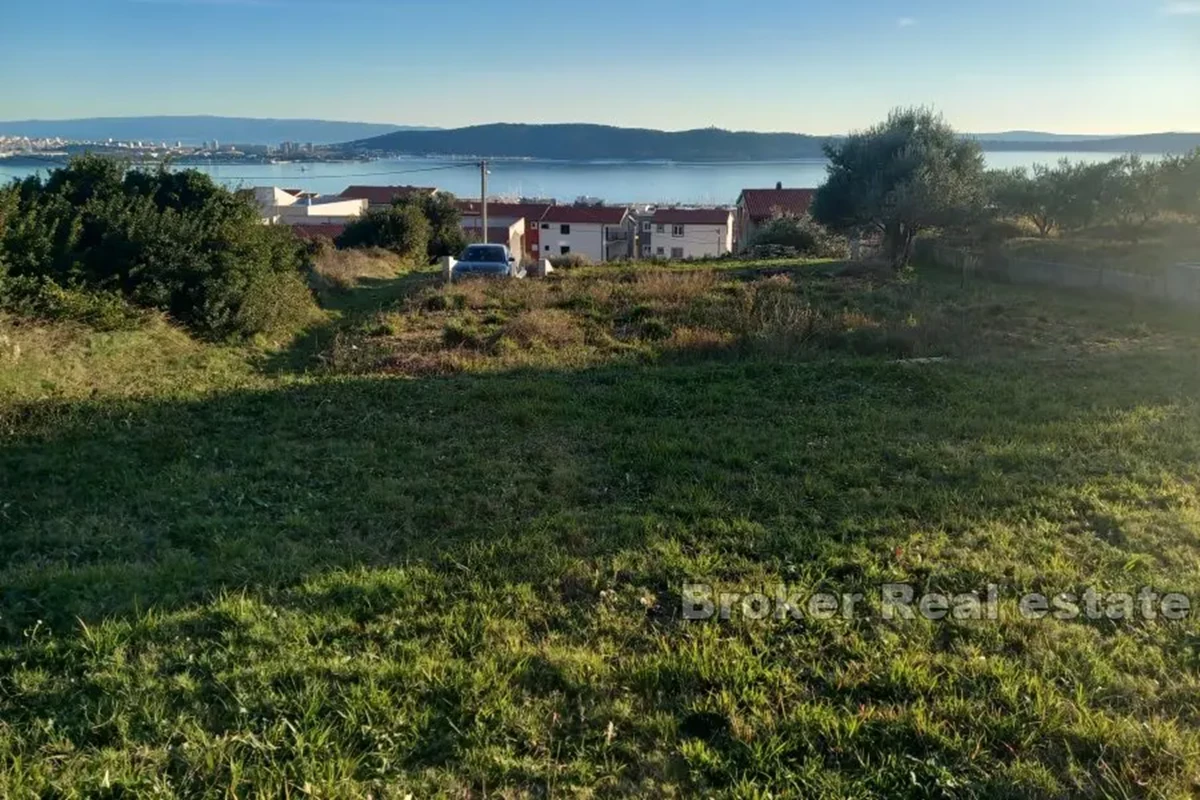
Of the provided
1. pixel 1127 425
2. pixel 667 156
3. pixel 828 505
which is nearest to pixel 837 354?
pixel 1127 425

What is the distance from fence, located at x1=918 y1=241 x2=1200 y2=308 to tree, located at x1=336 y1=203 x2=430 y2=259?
2103 centimetres

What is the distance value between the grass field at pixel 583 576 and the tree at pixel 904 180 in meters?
18.3

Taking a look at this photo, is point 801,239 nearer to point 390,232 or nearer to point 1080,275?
point 390,232

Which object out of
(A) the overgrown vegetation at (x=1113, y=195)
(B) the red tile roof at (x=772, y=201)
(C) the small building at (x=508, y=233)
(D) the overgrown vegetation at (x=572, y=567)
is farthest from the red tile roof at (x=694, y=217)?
(D) the overgrown vegetation at (x=572, y=567)

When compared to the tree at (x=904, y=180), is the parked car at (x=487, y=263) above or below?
below

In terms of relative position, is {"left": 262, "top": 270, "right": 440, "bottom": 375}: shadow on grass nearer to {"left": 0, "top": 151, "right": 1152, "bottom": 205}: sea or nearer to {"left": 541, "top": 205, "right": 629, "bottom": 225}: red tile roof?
{"left": 541, "top": 205, "right": 629, "bottom": 225}: red tile roof

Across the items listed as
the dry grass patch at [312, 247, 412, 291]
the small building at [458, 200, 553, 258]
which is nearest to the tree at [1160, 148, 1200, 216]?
the dry grass patch at [312, 247, 412, 291]

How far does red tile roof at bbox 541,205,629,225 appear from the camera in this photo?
67688 millimetres

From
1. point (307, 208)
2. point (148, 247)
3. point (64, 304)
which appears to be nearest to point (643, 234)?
point (307, 208)

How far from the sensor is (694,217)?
221 ft

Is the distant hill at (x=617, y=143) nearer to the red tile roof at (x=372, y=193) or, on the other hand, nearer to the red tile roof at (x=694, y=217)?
the red tile roof at (x=372, y=193)

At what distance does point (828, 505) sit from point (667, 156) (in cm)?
18726

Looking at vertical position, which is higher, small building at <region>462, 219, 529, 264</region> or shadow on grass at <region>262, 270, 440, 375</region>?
small building at <region>462, 219, 529, 264</region>

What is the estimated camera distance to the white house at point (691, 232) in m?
67.3
